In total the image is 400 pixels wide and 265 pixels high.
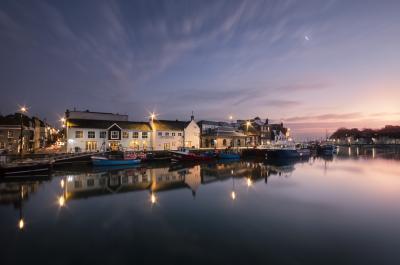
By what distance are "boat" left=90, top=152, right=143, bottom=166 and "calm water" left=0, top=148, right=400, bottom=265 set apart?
13925 millimetres

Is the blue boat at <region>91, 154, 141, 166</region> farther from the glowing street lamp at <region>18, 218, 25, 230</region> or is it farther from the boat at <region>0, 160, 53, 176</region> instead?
the glowing street lamp at <region>18, 218, 25, 230</region>

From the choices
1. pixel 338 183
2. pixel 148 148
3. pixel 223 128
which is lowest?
pixel 338 183

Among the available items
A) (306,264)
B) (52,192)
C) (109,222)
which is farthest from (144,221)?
(52,192)

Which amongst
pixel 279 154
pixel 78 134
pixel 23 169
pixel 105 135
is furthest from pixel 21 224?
pixel 279 154

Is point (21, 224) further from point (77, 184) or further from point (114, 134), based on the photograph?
point (114, 134)

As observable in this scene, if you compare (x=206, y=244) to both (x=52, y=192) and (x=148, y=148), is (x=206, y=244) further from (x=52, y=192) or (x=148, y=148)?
(x=148, y=148)

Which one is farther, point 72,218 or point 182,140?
point 182,140

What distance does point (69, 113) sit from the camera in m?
54.5

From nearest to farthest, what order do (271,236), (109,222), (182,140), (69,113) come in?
(271,236) → (109,222) → (69,113) → (182,140)

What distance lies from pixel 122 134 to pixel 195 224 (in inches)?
1665

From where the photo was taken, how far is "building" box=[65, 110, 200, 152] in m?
47.1

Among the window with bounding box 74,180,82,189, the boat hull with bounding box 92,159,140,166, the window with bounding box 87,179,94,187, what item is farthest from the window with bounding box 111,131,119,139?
the window with bounding box 74,180,82,189

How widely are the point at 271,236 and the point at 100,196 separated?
1461 centimetres

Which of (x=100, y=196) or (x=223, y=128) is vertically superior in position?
(x=223, y=128)
